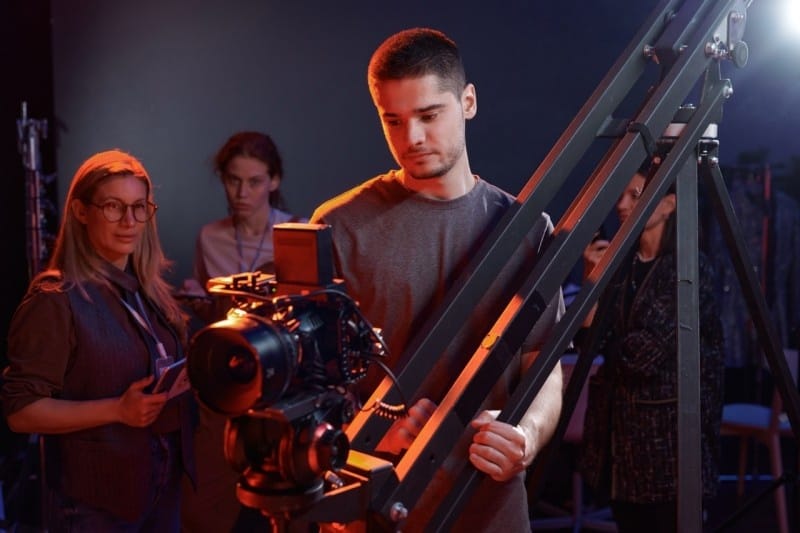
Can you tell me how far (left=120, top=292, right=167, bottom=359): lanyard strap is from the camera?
7.23 ft

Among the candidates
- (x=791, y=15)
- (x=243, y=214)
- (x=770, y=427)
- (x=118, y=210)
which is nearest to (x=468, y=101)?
(x=118, y=210)

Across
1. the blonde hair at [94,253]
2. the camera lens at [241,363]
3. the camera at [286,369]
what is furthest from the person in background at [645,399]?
the camera lens at [241,363]

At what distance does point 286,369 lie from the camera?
105 cm

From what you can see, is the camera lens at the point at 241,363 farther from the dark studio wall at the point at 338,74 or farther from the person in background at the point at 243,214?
the dark studio wall at the point at 338,74

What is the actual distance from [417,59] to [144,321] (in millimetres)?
1087

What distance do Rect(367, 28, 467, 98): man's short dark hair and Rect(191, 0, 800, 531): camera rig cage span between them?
0.24 meters

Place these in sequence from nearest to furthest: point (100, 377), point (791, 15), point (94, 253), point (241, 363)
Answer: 1. point (241, 363)
2. point (100, 377)
3. point (94, 253)
4. point (791, 15)

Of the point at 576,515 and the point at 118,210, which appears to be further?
the point at 576,515

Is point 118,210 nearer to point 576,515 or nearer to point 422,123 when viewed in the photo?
point 422,123

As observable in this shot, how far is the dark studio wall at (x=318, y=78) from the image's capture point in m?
4.79

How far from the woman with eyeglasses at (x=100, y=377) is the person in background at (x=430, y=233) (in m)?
0.69

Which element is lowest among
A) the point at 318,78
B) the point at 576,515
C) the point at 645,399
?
the point at 576,515

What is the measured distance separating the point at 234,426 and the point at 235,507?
99.6 inches

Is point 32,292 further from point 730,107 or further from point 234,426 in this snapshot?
point 730,107
